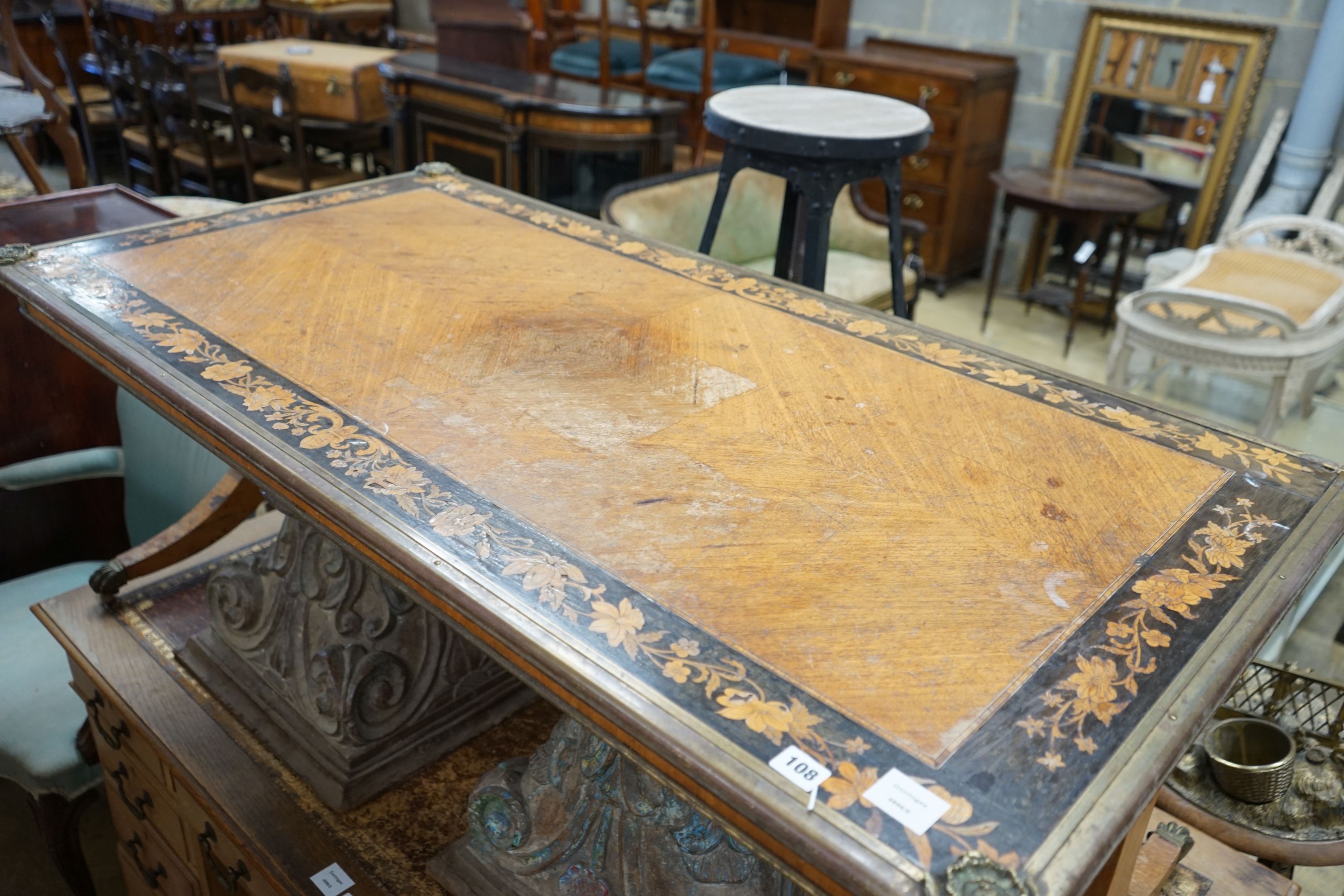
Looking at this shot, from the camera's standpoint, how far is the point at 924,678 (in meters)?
0.94

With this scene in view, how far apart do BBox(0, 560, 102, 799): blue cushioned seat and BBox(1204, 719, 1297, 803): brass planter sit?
2061 mm

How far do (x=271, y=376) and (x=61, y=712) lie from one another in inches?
41.0

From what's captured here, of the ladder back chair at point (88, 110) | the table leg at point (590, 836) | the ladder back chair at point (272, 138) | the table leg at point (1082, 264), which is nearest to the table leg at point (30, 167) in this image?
the ladder back chair at point (272, 138)

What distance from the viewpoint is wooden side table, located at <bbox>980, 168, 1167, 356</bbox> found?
436 centimetres

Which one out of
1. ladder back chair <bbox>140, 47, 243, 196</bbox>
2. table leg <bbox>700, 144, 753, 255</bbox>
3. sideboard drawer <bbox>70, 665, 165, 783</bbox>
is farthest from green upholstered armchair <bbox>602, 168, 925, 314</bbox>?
ladder back chair <bbox>140, 47, 243, 196</bbox>

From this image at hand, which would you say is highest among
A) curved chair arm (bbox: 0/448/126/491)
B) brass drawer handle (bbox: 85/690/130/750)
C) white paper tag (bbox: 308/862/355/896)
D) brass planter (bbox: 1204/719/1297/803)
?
curved chair arm (bbox: 0/448/126/491)

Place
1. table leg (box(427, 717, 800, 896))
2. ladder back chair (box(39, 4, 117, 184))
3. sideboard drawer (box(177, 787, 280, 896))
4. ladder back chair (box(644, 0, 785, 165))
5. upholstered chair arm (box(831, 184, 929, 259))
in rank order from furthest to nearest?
Answer: ladder back chair (box(39, 4, 117, 184)) → ladder back chair (box(644, 0, 785, 165)) → upholstered chair arm (box(831, 184, 929, 259)) → sideboard drawer (box(177, 787, 280, 896)) → table leg (box(427, 717, 800, 896))

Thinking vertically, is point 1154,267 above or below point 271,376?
below

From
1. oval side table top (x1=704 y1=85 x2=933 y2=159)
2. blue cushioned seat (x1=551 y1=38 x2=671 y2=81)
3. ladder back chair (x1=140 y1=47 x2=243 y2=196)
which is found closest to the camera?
oval side table top (x1=704 y1=85 x2=933 y2=159)

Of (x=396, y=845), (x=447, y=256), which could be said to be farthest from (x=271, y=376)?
(x=396, y=845)

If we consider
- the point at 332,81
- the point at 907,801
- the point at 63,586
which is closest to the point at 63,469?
the point at 63,586

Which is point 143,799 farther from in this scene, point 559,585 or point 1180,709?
point 1180,709

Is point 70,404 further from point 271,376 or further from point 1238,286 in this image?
point 1238,286

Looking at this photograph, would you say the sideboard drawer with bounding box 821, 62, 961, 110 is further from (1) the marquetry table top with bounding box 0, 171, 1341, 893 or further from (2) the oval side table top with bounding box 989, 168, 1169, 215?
(1) the marquetry table top with bounding box 0, 171, 1341, 893
